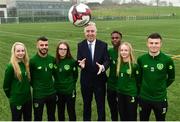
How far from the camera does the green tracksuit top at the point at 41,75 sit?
6.93 m

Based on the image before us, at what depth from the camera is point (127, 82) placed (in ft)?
22.7

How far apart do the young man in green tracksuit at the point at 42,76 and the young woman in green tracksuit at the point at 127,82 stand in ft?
4.19

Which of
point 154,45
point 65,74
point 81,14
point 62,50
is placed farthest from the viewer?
point 81,14

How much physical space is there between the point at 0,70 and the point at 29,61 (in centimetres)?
820

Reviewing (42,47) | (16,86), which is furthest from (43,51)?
(16,86)

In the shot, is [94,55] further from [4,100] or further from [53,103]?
[4,100]

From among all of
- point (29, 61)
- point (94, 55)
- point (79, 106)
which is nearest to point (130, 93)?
point (94, 55)

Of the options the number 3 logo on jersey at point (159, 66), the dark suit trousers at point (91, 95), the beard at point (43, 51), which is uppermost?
the beard at point (43, 51)

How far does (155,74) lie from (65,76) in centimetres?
177

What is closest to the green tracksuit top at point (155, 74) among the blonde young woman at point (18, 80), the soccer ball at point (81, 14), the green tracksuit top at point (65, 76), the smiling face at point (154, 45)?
the smiling face at point (154, 45)

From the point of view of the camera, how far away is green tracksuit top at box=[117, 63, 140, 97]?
6.86 m

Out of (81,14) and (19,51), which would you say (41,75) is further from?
(81,14)

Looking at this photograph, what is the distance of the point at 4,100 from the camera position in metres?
10.5

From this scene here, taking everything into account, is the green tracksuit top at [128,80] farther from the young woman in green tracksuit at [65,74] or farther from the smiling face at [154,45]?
the young woman in green tracksuit at [65,74]
